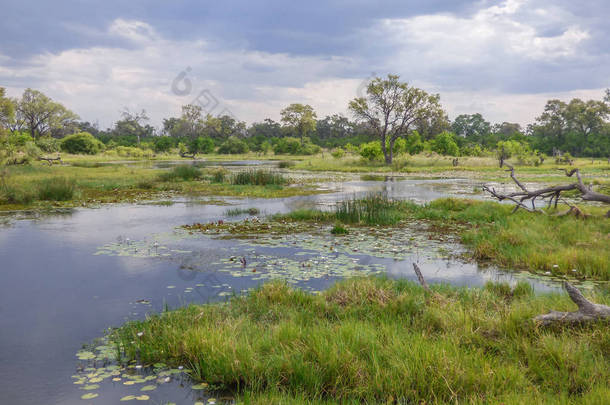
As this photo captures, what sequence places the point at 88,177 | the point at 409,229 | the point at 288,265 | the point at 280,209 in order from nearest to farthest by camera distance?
the point at 288,265
the point at 409,229
the point at 280,209
the point at 88,177

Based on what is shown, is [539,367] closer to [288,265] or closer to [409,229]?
[288,265]

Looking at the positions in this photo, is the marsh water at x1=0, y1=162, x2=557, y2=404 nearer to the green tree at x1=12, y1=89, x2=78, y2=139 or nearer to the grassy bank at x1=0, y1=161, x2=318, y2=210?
the grassy bank at x1=0, y1=161, x2=318, y2=210

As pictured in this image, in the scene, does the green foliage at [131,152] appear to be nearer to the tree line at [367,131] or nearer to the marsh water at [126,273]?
the tree line at [367,131]

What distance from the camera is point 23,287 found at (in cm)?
862

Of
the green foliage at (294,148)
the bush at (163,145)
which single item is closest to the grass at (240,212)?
the green foliage at (294,148)

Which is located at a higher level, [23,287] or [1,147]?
[1,147]

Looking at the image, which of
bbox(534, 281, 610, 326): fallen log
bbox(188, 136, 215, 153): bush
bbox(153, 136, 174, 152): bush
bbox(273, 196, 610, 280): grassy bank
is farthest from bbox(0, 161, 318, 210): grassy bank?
bbox(188, 136, 215, 153): bush

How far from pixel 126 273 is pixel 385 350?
669cm

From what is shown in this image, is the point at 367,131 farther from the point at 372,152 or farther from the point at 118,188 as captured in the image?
the point at 118,188

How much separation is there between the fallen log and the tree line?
1609 inches

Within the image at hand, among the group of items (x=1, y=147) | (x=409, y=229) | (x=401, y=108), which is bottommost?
(x=409, y=229)

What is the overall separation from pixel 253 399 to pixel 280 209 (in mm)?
14775

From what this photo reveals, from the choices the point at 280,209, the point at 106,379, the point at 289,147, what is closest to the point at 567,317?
the point at 106,379

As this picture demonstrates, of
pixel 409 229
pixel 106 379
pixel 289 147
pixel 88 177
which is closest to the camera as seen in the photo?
pixel 106 379
